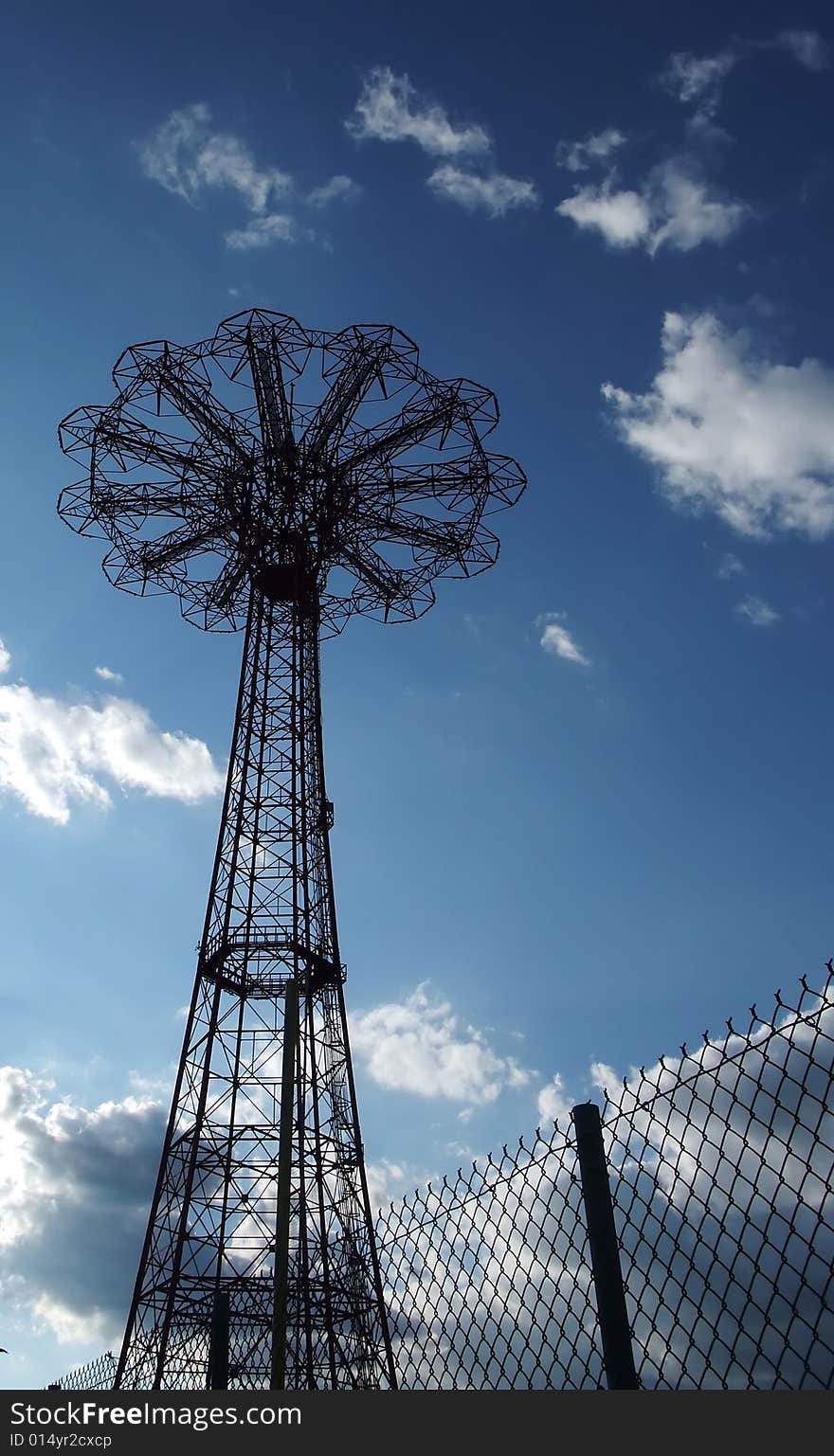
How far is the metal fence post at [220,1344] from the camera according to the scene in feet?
26.1

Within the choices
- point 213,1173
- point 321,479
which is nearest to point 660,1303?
point 213,1173

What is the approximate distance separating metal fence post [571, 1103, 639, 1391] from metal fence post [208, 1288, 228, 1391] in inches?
172

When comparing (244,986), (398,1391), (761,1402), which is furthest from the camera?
(244,986)

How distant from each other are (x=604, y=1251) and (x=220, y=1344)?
4.65 meters

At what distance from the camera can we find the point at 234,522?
2247 centimetres

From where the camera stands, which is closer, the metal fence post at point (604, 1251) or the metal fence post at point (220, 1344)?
the metal fence post at point (604, 1251)

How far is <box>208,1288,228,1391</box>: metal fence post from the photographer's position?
313 inches

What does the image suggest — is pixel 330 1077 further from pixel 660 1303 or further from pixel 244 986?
pixel 660 1303

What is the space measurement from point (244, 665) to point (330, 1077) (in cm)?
841

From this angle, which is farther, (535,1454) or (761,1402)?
(535,1454)

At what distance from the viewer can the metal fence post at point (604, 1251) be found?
4297mm

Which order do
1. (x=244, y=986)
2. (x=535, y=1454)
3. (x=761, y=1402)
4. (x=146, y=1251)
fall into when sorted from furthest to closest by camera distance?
(x=244, y=986) → (x=146, y=1251) → (x=535, y=1454) → (x=761, y=1402)

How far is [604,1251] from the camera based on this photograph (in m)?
4.46

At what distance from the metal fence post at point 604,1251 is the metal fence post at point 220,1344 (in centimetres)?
436
